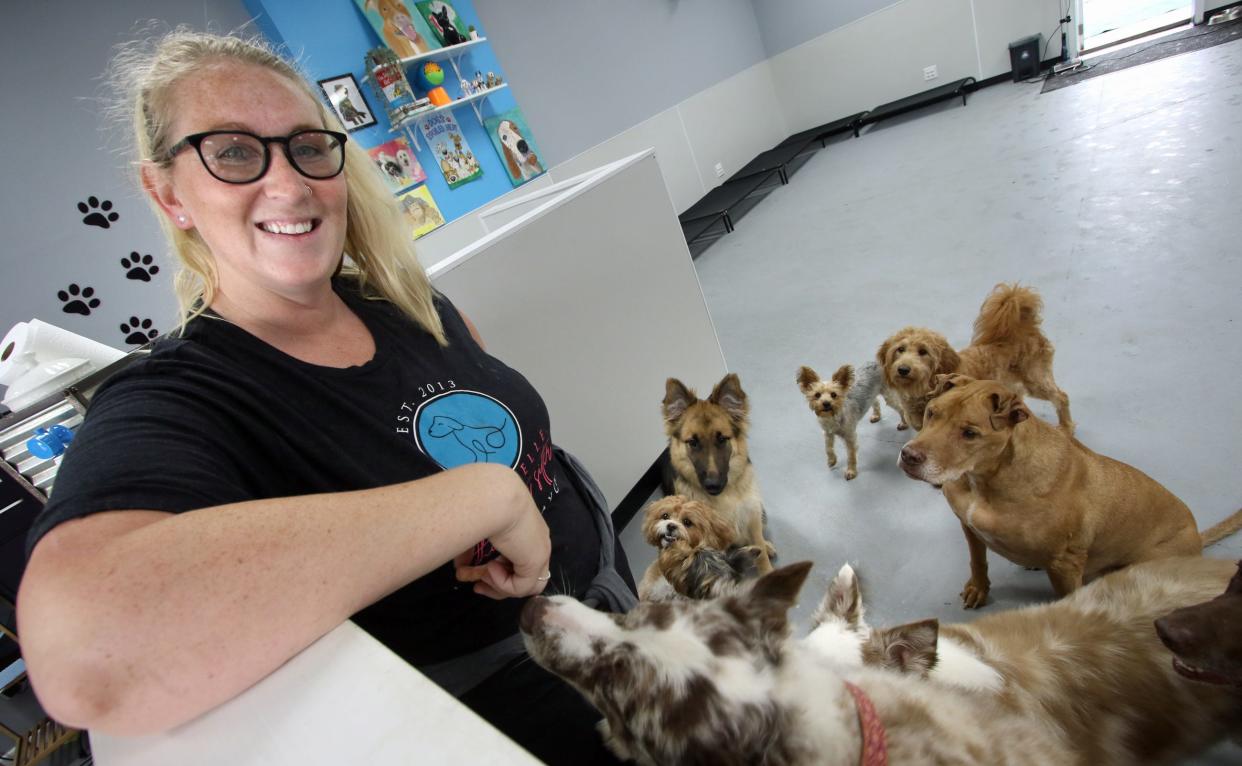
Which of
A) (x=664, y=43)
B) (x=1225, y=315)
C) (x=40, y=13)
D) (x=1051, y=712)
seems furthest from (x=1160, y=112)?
(x=40, y=13)

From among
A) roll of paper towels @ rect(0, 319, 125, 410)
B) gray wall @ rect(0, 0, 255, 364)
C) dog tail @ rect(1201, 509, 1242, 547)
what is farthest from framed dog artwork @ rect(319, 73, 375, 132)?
dog tail @ rect(1201, 509, 1242, 547)

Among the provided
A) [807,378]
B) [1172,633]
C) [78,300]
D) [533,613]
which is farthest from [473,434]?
[78,300]

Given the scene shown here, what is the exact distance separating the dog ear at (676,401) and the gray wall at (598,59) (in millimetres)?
4294

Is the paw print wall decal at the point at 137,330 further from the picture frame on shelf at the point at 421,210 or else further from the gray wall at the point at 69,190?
the picture frame on shelf at the point at 421,210

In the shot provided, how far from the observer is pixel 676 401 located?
8.09ft

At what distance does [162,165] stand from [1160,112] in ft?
23.6

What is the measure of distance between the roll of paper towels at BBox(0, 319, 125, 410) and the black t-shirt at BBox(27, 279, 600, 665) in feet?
3.13

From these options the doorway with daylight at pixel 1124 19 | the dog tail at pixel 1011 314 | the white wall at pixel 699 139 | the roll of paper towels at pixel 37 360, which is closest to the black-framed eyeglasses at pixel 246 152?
the roll of paper towels at pixel 37 360

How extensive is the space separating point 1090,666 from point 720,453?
53.1 inches

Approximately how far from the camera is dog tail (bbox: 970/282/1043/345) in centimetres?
234

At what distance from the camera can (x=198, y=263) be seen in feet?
3.24

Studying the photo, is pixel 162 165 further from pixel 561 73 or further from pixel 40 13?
pixel 561 73

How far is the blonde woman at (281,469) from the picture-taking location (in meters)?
0.49

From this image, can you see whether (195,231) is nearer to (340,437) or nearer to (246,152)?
(246,152)
